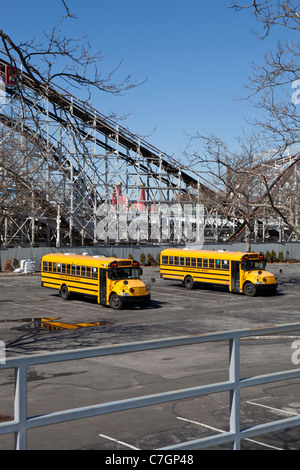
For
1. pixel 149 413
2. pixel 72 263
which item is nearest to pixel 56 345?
pixel 149 413

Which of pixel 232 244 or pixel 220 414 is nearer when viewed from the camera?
pixel 220 414

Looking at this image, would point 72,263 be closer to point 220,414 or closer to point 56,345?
point 56,345

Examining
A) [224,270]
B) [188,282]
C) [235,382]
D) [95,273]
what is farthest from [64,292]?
[235,382]

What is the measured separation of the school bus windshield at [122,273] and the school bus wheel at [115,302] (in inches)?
31.7

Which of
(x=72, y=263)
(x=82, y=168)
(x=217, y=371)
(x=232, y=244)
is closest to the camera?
(x=217, y=371)

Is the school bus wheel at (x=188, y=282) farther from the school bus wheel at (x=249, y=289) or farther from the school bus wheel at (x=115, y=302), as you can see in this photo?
the school bus wheel at (x=115, y=302)

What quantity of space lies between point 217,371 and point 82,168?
3404cm

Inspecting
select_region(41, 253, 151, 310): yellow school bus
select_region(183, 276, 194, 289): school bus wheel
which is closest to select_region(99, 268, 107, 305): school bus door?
select_region(41, 253, 151, 310): yellow school bus

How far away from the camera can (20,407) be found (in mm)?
3926

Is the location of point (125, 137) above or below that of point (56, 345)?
above

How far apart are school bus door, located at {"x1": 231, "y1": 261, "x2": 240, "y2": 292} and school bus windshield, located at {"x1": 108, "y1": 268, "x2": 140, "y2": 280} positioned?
640cm

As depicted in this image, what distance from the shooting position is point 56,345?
1619 cm
